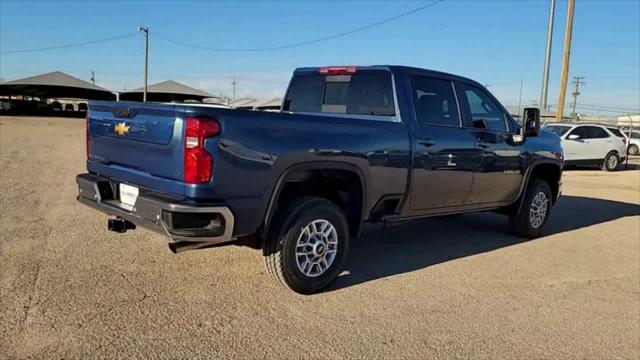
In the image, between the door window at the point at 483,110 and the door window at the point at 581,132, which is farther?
the door window at the point at 581,132

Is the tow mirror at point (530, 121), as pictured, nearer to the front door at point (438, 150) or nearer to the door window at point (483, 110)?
the door window at point (483, 110)

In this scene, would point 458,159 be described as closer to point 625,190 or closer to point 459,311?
point 459,311

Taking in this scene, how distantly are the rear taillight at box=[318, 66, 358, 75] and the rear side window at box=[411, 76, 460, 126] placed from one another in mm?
663

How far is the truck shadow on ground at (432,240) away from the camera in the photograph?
5520 millimetres

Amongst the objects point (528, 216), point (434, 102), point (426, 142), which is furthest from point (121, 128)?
point (528, 216)

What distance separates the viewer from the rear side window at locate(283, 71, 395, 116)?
544 centimetres

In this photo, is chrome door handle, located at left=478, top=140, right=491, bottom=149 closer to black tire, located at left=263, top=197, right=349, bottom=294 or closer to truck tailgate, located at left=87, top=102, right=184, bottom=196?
black tire, located at left=263, top=197, right=349, bottom=294

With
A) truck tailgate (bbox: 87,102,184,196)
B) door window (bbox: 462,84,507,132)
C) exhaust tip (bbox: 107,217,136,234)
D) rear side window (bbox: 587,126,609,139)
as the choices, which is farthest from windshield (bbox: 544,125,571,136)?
exhaust tip (bbox: 107,217,136,234)

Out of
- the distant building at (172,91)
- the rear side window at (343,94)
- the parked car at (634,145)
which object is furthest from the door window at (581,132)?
the distant building at (172,91)

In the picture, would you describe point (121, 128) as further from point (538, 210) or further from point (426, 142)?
point (538, 210)

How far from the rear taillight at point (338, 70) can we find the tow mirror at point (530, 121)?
2359mm

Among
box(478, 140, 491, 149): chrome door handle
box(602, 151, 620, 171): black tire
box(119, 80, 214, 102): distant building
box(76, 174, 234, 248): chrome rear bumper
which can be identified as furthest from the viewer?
box(119, 80, 214, 102): distant building

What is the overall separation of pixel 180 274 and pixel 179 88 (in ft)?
167

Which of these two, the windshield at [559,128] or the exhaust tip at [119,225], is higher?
the windshield at [559,128]
